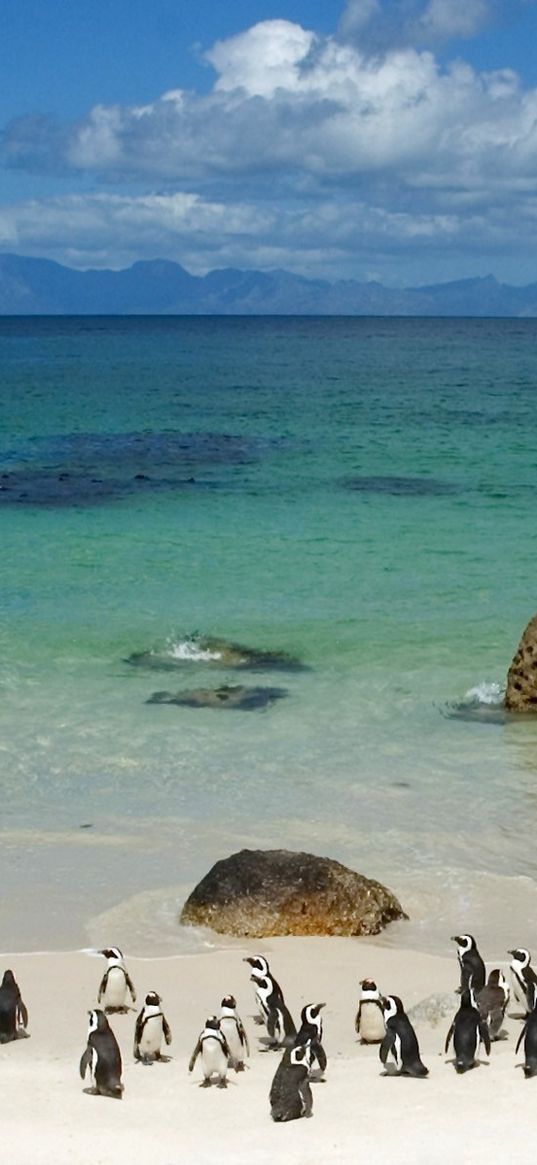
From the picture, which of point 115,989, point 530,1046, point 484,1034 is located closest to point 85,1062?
point 115,989

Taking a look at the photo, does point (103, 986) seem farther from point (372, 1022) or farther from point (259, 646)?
point (259, 646)

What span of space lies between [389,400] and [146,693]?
5472 centimetres

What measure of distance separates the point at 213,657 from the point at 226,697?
2120mm

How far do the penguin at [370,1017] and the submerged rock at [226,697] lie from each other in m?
9.25

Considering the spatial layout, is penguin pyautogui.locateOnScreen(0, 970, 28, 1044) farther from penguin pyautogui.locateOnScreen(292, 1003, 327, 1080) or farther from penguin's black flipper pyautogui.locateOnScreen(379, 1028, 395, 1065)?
penguin's black flipper pyautogui.locateOnScreen(379, 1028, 395, 1065)

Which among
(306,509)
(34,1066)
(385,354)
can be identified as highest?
(385,354)

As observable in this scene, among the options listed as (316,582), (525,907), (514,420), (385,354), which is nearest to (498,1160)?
(525,907)

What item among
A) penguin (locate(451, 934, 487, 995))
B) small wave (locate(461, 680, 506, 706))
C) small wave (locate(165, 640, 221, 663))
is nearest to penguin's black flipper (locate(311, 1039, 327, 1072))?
penguin (locate(451, 934, 487, 995))

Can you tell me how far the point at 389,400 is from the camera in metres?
74.8

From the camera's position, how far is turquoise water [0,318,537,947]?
16.2 m

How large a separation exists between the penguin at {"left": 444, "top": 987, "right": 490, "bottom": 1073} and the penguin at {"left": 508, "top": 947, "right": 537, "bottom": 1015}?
1.10m

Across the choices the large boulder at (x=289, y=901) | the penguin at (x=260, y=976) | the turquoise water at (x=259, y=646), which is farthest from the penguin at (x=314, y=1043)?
the turquoise water at (x=259, y=646)

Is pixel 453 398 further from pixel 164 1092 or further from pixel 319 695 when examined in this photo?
pixel 164 1092

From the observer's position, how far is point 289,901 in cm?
1381
